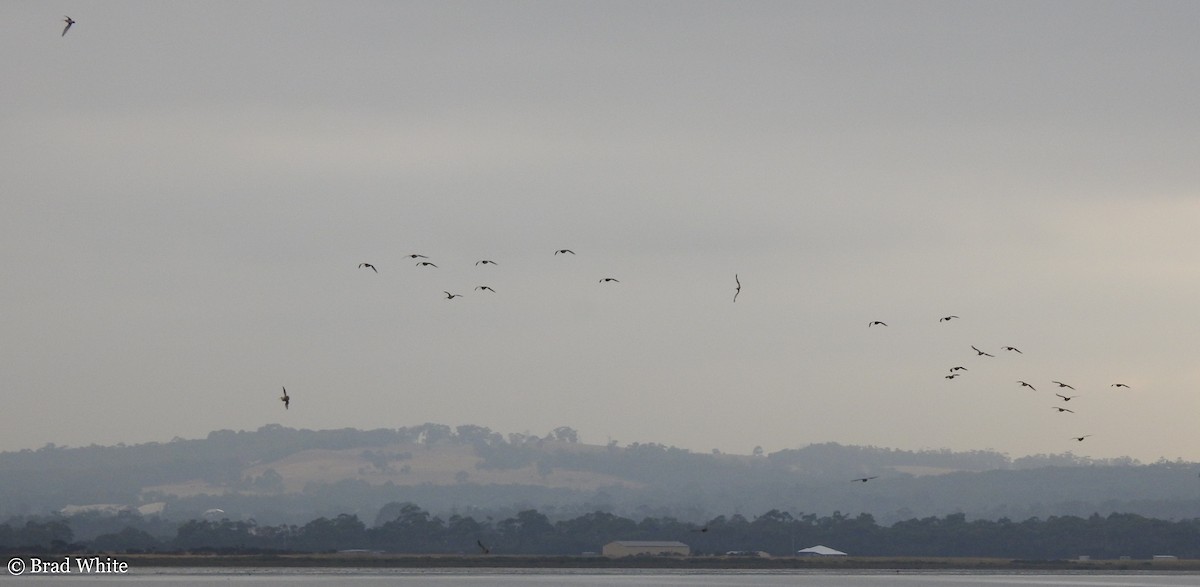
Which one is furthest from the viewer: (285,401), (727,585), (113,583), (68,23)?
(727,585)

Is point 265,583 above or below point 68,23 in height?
below

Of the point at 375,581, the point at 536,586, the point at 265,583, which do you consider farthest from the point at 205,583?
the point at 536,586

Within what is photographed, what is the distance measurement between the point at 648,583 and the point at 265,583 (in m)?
41.9

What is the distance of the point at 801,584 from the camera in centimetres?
19062

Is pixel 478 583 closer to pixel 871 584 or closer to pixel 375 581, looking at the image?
pixel 375 581

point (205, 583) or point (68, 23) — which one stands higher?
point (68, 23)

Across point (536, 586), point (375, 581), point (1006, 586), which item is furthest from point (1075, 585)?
point (375, 581)

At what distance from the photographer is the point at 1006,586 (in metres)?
195

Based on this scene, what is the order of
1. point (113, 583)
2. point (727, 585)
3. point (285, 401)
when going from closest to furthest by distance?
1. point (285, 401)
2. point (113, 583)
3. point (727, 585)

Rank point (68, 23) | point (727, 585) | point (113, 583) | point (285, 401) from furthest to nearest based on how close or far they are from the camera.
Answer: point (727, 585), point (113, 583), point (285, 401), point (68, 23)

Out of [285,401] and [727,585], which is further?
[727,585]

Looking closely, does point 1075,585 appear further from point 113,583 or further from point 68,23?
point 68,23

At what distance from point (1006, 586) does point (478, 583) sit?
196 feet

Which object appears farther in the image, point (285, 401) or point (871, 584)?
point (871, 584)
